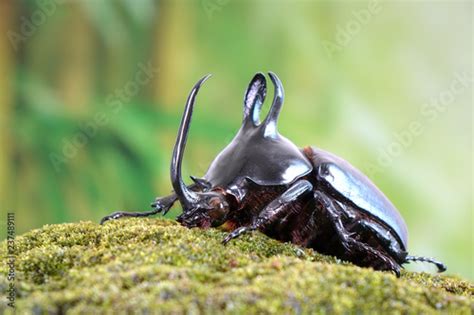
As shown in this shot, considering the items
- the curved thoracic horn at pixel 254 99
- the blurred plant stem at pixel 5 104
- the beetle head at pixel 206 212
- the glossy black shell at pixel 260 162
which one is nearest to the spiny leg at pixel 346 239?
the glossy black shell at pixel 260 162

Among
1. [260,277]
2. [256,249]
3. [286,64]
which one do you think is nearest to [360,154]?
[286,64]

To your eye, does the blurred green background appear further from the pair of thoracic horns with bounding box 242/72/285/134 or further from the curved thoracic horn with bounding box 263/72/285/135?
the curved thoracic horn with bounding box 263/72/285/135

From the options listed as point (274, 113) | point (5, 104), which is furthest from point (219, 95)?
point (274, 113)

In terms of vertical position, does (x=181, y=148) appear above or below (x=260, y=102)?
below

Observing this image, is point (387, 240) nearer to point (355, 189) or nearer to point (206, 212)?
point (355, 189)

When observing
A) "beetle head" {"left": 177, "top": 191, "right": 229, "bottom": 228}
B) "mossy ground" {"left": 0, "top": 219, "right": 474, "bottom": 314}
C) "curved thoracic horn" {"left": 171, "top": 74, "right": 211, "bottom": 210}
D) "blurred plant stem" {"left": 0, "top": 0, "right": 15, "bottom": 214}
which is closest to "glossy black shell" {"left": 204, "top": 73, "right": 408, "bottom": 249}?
"beetle head" {"left": 177, "top": 191, "right": 229, "bottom": 228}

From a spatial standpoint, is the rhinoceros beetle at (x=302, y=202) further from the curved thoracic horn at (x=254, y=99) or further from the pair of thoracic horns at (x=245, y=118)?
the curved thoracic horn at (x=254, y=99)

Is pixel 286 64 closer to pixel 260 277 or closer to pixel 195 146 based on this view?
pixel 195 146
